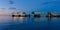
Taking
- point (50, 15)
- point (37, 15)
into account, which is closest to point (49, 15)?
point (50, 15)

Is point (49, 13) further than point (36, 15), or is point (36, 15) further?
point (36, 15)

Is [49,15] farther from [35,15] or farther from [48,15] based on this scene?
[35,15]

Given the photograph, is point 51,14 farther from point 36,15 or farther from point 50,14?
point 36,15

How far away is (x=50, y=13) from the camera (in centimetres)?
13250

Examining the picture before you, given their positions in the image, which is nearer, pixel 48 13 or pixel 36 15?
pixel 48 13

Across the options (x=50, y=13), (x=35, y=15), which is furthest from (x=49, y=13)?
(x=35, y=15)

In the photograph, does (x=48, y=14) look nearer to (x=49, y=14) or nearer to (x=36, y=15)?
(x=49, y=14)

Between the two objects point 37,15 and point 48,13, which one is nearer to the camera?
point 48,13

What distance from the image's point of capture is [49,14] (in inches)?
5276

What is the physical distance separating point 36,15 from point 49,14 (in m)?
12.6

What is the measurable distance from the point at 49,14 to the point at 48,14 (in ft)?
3.15

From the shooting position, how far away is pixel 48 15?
13512 centimetres

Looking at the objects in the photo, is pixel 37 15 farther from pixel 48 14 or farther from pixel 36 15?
pixel 48 14

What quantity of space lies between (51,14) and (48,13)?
5.62 metres
